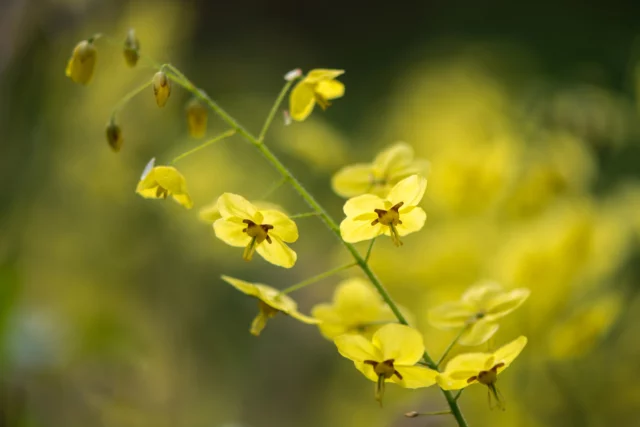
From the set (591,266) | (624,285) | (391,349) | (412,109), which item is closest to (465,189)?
(591,266)

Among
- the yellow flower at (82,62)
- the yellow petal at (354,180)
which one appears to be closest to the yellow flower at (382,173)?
the yellow petal at (354,180)

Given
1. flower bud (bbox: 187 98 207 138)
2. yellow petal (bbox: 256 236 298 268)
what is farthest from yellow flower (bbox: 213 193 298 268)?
flower bud (bbox: 187 98 207 138)

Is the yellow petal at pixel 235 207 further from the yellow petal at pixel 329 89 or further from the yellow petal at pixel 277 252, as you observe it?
the yellow petal at pixel 329 89

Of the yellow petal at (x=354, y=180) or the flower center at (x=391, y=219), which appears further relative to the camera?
the yellow petal at (x=354, y=180)

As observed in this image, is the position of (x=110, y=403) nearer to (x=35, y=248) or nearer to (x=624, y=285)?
(x=35, y=248)

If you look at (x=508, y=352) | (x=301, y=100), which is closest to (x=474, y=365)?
(x=508, y=352)

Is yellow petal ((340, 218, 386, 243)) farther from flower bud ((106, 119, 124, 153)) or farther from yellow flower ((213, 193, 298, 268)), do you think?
flower bud ((106, 119, 124, 153))
